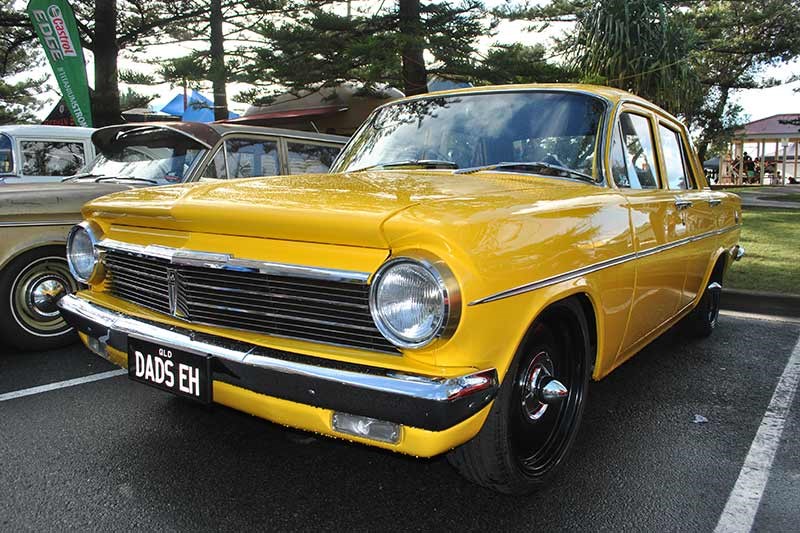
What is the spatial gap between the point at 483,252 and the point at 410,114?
74.0 inches

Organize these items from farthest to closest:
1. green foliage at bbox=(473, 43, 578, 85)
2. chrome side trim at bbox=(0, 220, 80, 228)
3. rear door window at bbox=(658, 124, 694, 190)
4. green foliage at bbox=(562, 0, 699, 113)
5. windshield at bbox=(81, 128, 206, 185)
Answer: green foliage at bbox=(562, 0, 699, 113) → green foliage at bbox=(473, 43, 578, 85) → windshield at bbox=(81, 128, 206, 185) → chrome side trim at bbox=(0, 220, 80, 228) → rear door window at bbox=(658, 124, 694, 190)

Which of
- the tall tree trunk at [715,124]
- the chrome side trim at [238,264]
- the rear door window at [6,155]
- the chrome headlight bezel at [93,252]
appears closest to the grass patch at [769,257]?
the chrome side trim at [238,264]

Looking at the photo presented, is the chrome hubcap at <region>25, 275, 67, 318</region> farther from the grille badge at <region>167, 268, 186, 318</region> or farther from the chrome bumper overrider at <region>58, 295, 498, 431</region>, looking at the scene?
the chrome bumper overrider at <region>58, 295, 498, 431</region>

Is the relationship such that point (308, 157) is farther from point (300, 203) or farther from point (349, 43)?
point (349, 43)

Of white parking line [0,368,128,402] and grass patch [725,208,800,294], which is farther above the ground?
grass patch [725,208,800,294]

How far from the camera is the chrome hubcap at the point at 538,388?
7.48 feet

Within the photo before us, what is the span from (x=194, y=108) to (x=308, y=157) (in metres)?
9.90

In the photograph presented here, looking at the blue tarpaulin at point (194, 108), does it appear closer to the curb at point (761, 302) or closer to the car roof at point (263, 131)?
the car roof at point (263, 131)

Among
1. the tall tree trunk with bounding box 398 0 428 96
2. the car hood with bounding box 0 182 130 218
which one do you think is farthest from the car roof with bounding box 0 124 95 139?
the tall tree trunk with bounding box 398 0 428 96

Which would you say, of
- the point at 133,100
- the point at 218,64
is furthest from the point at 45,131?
the point at 133,100

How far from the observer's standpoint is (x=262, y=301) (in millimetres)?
2127

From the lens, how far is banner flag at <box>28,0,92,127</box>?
37.5 feet

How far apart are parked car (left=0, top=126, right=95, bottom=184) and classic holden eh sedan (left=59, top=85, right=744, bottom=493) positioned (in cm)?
411

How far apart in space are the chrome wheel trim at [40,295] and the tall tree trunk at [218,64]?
23.6 ft
